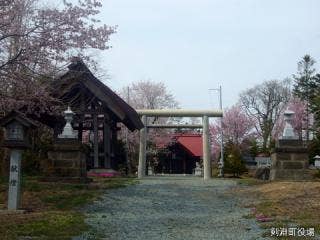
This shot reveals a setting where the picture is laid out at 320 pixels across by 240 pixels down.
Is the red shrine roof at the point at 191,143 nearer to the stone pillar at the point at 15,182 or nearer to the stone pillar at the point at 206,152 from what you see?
the stone pillar at the point at 206,152

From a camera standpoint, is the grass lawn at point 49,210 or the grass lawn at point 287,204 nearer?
the grass lawn at point 49,210

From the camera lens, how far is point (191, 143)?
53.7m

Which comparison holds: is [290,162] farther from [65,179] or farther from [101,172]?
[101,172]

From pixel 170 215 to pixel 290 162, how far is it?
7.21m

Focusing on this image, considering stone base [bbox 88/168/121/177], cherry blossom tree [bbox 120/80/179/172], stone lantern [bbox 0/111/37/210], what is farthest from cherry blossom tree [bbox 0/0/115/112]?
cherry blossom tree [bbox 120/80/179/172]

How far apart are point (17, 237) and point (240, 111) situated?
50637 mm

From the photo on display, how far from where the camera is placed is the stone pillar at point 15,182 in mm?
11086

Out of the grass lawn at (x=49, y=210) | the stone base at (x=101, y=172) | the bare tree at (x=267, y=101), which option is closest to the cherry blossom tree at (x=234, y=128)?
the bare tree at (x=267, y=101)

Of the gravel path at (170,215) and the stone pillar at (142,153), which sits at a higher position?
the stone pillar at (142,153)

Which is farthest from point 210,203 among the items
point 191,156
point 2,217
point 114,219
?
point 191,156

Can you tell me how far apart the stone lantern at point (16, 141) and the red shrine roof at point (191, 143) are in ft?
133

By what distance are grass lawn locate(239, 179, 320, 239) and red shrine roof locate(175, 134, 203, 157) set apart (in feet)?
118

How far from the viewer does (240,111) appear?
5759 centimetres

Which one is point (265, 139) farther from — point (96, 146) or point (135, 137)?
point (96, 146)
